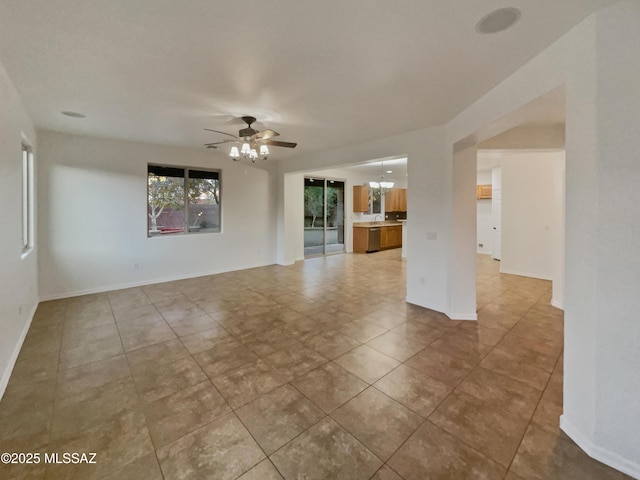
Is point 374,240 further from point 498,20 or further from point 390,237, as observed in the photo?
point 498,20

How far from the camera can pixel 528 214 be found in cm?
605

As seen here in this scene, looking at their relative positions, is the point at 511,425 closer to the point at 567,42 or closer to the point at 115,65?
the point at 567,42

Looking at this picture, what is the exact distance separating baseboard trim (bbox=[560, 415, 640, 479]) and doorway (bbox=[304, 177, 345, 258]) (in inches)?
282

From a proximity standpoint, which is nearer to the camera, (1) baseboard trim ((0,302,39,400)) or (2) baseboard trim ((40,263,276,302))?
(1) baseboard trim ((0,302,39,400))

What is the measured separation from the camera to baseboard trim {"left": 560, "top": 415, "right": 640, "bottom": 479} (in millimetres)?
1524

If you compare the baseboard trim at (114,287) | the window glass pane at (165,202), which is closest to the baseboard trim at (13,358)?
the baseboard trim at (114,287)

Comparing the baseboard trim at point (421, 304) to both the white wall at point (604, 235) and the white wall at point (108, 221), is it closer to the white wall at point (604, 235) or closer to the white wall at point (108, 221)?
the white wall at point (604, 235)

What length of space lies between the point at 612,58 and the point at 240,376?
3422 millimetres

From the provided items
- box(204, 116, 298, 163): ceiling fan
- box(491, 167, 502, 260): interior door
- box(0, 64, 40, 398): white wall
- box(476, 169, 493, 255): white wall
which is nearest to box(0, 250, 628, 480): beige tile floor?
box(0, 64, 40, 398): white wall

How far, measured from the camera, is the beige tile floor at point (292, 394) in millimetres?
1585

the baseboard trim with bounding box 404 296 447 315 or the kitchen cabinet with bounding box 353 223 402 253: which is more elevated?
the kitchen cabinet with bounding box 353 223 402 253

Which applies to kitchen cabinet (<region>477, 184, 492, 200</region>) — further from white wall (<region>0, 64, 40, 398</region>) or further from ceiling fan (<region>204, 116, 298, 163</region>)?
white wall (<region>0, 64, 40, 398</region>)

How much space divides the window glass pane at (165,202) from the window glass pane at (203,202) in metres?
0.19

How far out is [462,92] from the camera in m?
2.80
